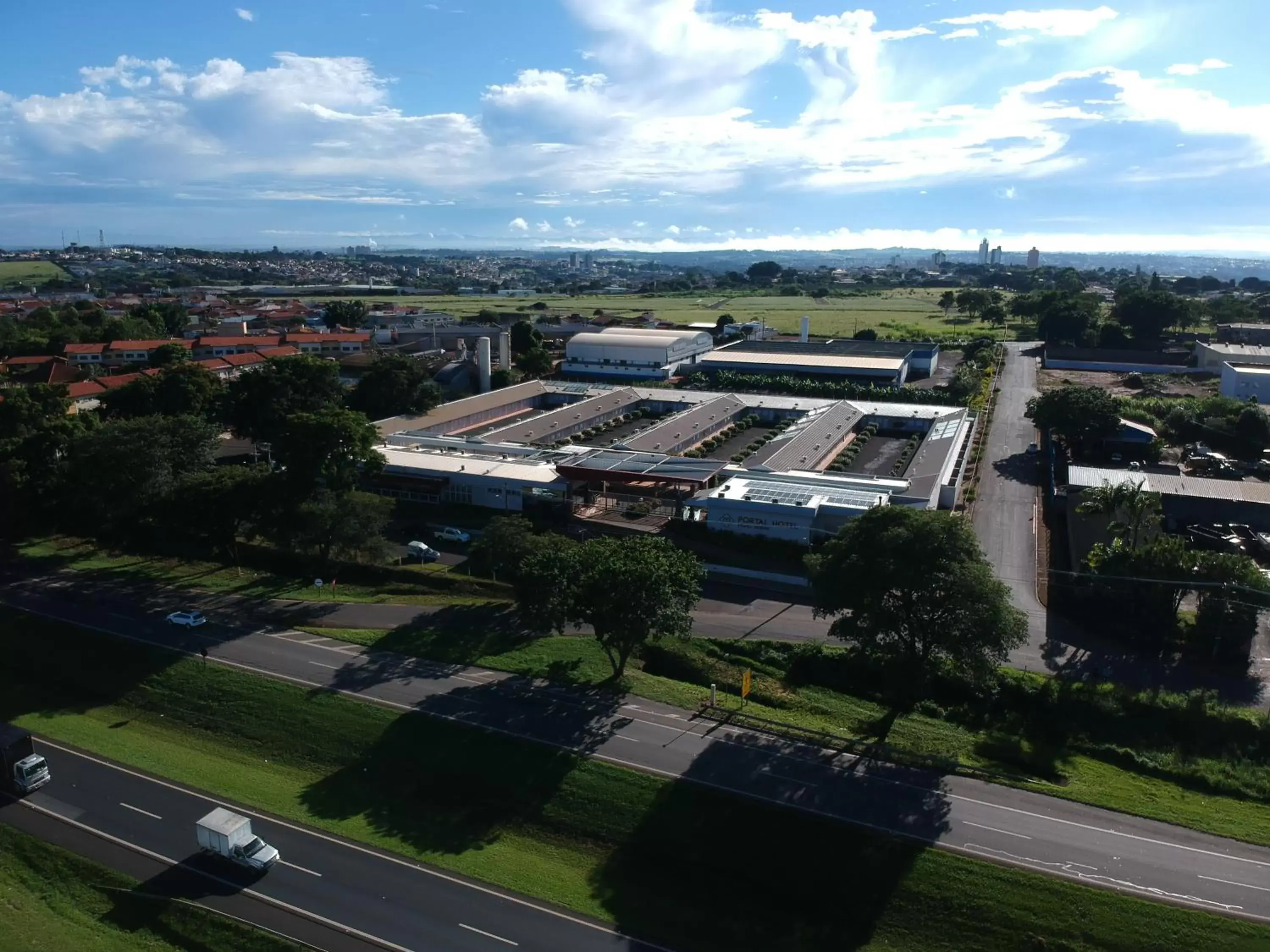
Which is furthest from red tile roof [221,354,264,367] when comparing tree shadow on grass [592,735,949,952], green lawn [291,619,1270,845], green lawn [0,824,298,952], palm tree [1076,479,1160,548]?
palm tree [1076,479,1160,548]

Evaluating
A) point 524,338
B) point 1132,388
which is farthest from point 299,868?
point 1132,388

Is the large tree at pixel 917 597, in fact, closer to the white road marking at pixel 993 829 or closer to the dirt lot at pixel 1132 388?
the white road marking at pixel 993 829

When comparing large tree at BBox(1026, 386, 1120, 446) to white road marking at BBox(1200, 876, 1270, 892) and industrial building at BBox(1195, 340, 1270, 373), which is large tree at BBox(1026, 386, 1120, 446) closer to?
industrial building at BBox(1195, 340, 1270, 373)

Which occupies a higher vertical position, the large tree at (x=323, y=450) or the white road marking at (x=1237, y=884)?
the large tree at (x=323, y=450)

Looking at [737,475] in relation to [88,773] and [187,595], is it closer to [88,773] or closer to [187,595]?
[187,595]

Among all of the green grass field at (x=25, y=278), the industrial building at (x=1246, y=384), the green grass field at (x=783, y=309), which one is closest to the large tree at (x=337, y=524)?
the industrial building at (x=1246, y=384)

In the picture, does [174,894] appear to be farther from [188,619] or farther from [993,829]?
[993,829]
